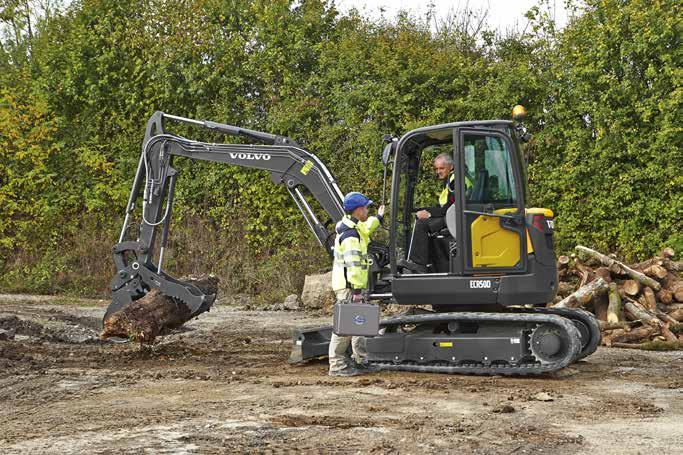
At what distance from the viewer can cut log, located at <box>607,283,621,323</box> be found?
11797 millimetres

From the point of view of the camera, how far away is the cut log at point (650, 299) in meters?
11.9

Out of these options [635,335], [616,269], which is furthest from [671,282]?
[635,335]

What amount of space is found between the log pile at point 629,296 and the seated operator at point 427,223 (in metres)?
3.58

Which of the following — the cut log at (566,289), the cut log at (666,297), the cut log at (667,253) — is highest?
the cut log at (667,253)

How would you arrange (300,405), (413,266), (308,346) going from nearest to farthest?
(300,405)
(413,266)
(308,346)

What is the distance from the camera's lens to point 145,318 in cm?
1023

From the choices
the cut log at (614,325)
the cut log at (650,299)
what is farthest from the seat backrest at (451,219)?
the cut log at (650,299)

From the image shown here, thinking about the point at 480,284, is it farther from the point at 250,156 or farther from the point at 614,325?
the point at 614,325

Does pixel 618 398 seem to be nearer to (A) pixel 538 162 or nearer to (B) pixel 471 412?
(B) pixel 471 412

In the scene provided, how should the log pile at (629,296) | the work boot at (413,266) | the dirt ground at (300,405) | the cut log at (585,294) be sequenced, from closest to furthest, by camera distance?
the dirt ground at (300,405), the work boot at (413,266), the log pile at (629,296), the cut log at (585,294)

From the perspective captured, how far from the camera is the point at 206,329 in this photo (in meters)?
13.1

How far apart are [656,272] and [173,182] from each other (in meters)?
6.39

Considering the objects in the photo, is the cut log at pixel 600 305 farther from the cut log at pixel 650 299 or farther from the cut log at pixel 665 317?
the cut log at pixel 665 317

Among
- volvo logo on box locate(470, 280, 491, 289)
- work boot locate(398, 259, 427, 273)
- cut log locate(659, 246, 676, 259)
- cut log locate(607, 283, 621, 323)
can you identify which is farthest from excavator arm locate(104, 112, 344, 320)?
cut log locate(659, 246, 676, 259)
